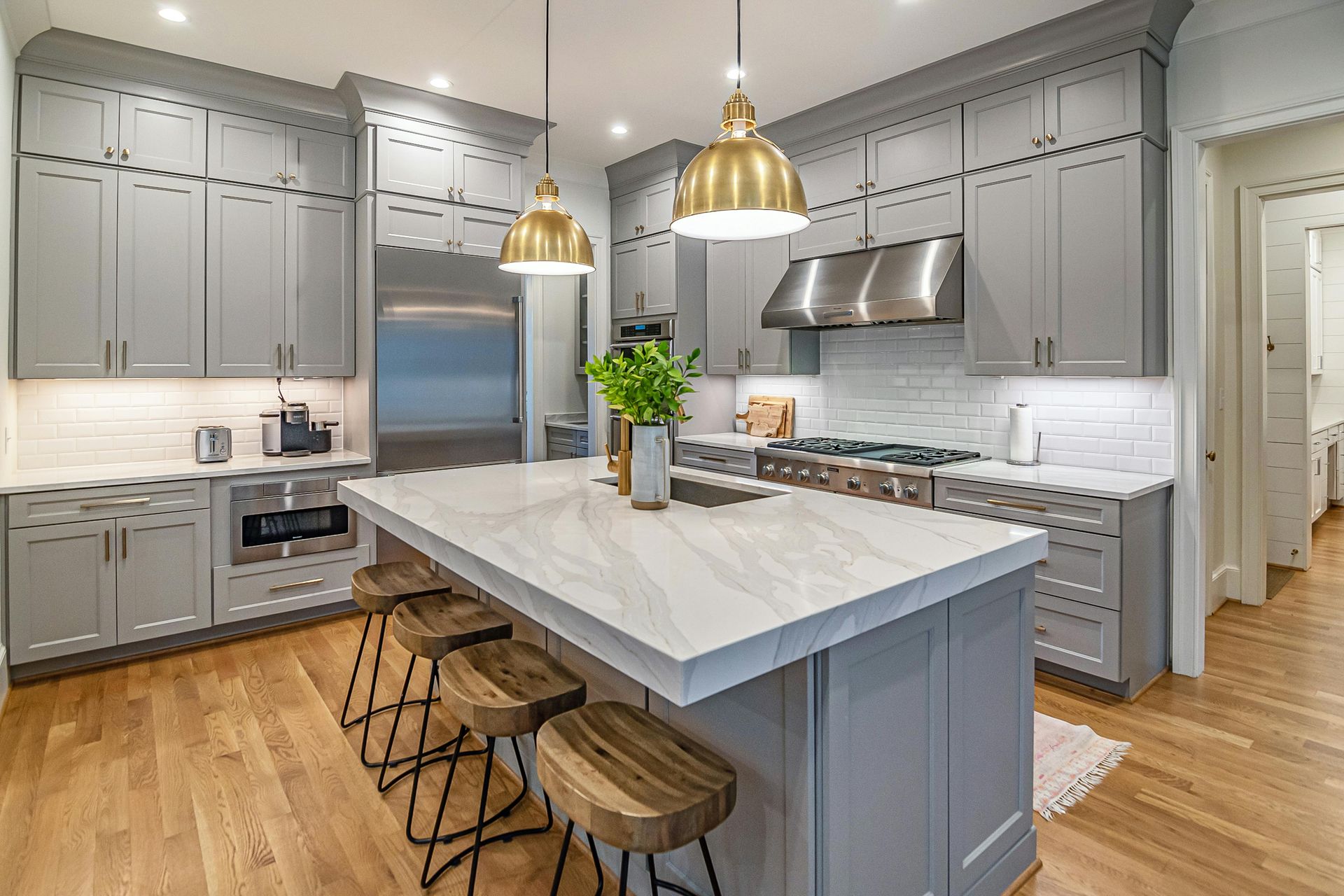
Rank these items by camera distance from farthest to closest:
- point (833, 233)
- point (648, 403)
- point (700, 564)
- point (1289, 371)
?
point (1289, 371) → point (833, 233) → point (648, 403) → point (700, 564)

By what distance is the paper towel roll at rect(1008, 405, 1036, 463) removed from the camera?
3596mm

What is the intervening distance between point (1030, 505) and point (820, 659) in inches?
85.8

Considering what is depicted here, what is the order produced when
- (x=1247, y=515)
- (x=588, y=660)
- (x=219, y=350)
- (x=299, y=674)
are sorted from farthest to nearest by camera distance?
1. (x=1247, y=515)
2. (x=219, y=350)
3. (x=299, y=674)
4. (x=588, y=660)

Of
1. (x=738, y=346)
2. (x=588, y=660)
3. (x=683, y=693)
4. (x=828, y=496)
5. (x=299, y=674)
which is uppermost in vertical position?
(x=738, y=346)

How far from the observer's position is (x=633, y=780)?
1.39 m

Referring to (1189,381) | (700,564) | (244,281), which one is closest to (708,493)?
(700,564)

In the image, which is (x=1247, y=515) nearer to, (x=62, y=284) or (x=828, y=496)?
(x=828, y=496)

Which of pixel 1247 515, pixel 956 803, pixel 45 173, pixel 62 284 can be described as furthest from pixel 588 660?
pixel 1247 515

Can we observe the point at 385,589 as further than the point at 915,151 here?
No

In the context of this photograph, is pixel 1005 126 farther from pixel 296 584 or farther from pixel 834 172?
pixel 296 584

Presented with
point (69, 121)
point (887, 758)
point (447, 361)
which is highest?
point (69, 121)

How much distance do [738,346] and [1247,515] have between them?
10.4ft

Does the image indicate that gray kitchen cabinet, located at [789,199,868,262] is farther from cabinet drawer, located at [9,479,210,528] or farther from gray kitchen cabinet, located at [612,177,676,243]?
cabinet drawer, located at [9,479,210,528]

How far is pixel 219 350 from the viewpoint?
12.8 feet
